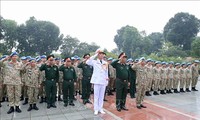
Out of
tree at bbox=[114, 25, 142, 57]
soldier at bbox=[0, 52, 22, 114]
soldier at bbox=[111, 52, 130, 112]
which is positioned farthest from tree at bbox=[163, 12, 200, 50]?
soldier at bbox=[0, 52, 22, 114]

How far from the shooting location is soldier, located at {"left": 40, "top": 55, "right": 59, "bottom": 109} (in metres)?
6.49

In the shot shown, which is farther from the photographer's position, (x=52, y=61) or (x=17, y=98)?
(x=52, y=61)

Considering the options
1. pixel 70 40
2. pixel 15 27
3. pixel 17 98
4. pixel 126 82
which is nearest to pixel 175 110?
pixel 126 82

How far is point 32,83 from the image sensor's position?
649 centimetres

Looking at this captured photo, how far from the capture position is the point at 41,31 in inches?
1499

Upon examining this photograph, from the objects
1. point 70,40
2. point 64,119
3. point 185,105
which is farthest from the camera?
point 70,40

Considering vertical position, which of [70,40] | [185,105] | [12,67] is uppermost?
[70,40]

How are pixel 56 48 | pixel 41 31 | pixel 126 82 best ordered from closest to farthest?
pixel 126 82 < pixel 41 31 < pixel 56 48

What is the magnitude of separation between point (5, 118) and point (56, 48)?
3575 centimetres

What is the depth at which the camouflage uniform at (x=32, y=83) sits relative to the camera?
6.44m

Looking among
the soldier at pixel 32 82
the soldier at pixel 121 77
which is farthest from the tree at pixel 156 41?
the soldier at pixel 32 82

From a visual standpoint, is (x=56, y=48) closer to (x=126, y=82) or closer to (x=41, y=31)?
(x=41, y=31)

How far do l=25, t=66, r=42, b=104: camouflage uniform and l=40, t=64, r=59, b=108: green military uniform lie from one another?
314 millimetres

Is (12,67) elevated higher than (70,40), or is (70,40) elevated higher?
(70,40)
